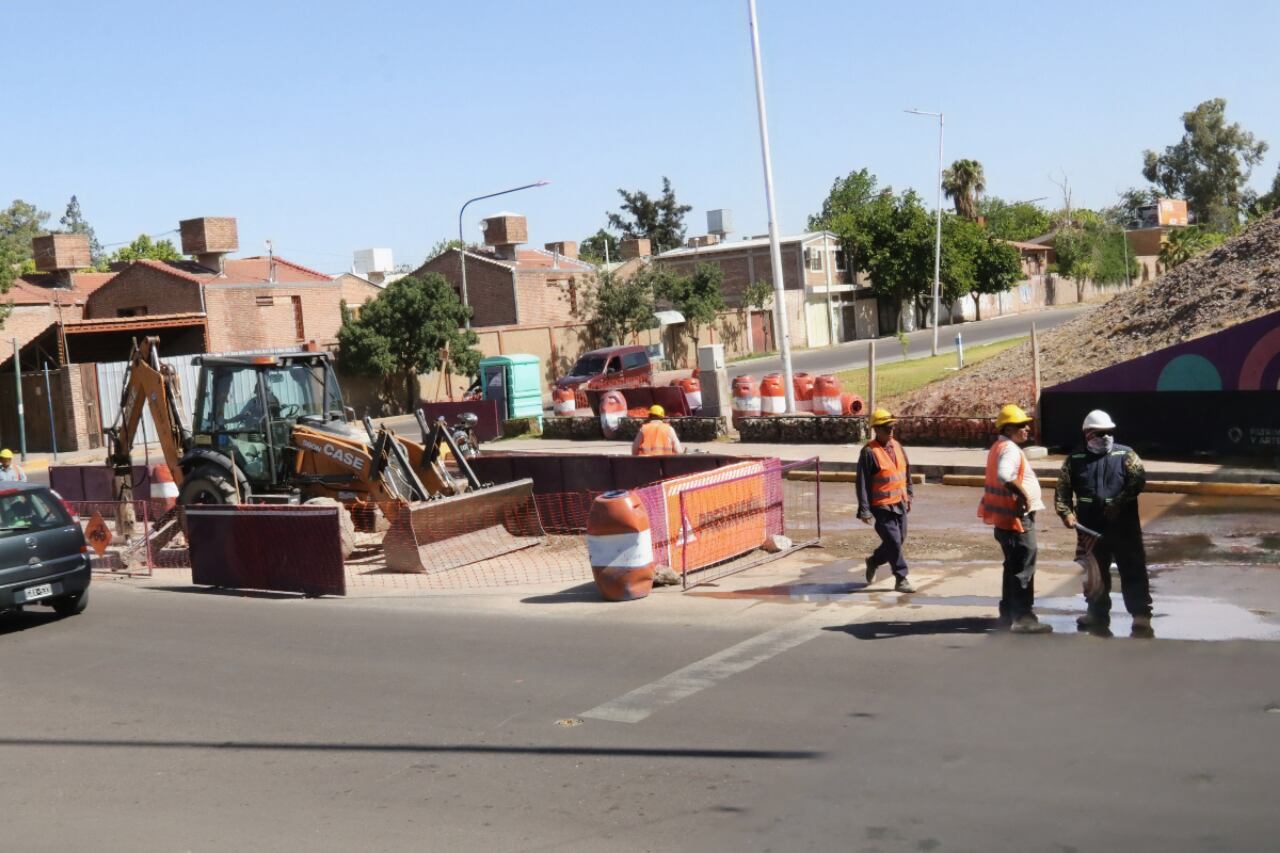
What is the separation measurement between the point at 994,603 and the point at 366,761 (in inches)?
233

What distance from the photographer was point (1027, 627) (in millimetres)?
10312

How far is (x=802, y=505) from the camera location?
19.6m

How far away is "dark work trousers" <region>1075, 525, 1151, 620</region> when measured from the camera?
10.1m

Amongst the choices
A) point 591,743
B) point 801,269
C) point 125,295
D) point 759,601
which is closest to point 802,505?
point 759,601

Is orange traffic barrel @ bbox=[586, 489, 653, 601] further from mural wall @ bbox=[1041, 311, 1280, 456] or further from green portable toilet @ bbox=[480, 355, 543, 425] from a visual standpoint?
green portable toilet @ bbox=[480, 355, 543, 425]

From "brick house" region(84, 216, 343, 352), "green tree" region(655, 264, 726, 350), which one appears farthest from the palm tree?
"brick house" region(84, 216, 343, 352)

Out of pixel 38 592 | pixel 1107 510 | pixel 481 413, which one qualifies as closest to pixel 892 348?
pixel 481 413

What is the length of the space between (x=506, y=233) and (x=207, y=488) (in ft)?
153

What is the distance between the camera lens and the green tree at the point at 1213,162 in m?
106

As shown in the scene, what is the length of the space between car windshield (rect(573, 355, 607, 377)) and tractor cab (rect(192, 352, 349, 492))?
23.2m

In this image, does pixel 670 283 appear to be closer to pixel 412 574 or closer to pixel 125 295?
pixel 125 295

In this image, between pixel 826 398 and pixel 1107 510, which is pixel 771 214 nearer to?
pixel 826 398

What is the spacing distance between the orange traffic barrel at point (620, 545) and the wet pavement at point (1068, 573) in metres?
0.76

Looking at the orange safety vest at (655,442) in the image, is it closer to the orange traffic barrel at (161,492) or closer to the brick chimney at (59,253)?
the orange traffic barrel at (161,492)
